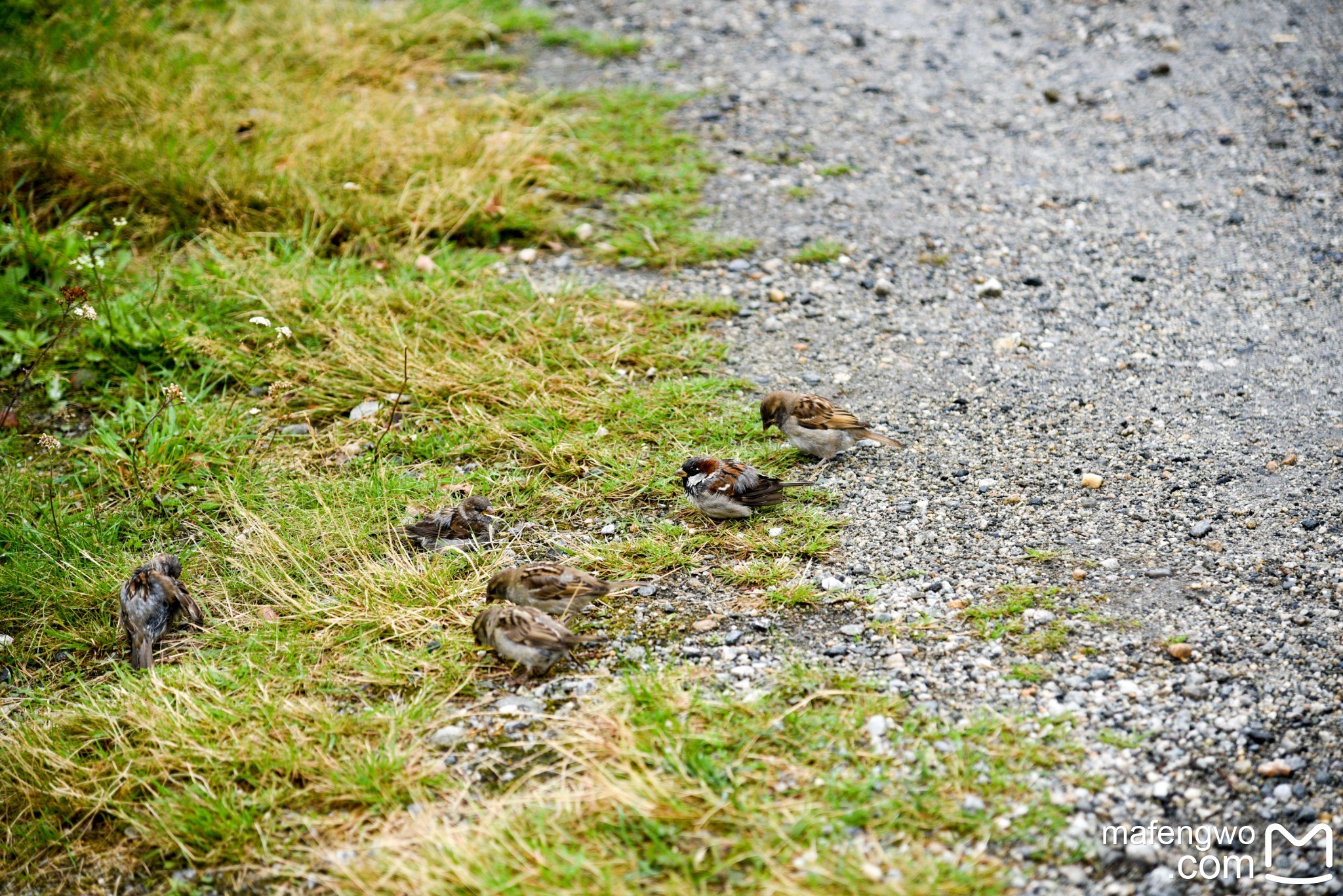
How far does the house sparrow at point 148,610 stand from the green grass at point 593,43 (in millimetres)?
6634

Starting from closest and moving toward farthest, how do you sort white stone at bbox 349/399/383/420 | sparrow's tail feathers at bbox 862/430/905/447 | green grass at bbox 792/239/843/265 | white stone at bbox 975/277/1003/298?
sparrow's tail feathers at bbox 862/430/905/447, white stone at bbox 349/399/383/420, white stone at bbox 975/277/1003/298, green grass at bbox 792/239/843/265

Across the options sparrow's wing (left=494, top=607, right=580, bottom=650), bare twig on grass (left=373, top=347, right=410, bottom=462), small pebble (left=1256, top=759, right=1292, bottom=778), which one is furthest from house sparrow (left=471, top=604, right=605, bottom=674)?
small pebble (left=1256, top=759, right=1292, bottom=778)

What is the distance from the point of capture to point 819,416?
4.88m

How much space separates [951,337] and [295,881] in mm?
4341

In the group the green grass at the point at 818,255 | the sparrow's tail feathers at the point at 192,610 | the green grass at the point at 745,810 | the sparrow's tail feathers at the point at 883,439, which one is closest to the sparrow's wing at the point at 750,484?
the sparrow's tail feathers at the point at 883,439

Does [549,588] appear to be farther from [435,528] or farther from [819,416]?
[819,416]

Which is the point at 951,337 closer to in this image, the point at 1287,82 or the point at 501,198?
the point at 501,198

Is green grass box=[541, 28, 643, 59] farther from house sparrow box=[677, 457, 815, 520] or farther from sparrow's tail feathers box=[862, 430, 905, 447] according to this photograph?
house sparrow box=[677, 457, 815, 520]

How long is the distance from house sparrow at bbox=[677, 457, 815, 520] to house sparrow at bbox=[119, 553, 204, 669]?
2102 millimetres

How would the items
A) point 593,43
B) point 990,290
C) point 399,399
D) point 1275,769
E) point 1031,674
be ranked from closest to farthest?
point 1275,769, point 1031,674, point 399,399, point 990,290, point 593,43

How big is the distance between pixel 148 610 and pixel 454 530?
3.96 ft

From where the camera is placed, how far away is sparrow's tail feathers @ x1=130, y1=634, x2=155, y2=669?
4000 millimetres

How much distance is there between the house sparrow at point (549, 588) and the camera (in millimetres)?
4039

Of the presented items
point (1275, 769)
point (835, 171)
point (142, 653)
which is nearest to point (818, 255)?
point (835, 171)
